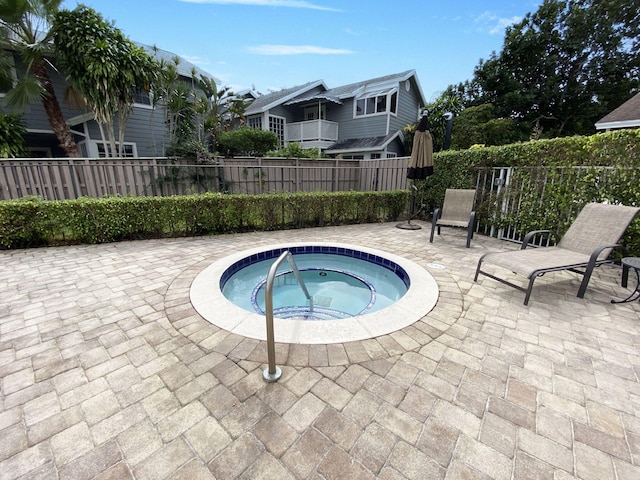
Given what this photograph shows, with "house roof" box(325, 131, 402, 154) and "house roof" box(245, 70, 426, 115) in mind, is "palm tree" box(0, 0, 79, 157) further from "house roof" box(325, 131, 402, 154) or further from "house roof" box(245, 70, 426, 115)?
"house roof" box(325, 131, 402, 154)

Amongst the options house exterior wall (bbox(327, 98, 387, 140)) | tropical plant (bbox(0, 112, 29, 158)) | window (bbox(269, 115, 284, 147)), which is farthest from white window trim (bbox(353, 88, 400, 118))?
tropical plant (bbox(0, 112, 29, 158))

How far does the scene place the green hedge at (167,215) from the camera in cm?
501

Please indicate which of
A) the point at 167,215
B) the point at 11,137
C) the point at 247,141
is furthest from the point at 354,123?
the point at 11,137

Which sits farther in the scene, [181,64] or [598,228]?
[181,64]

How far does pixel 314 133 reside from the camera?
16250 mm

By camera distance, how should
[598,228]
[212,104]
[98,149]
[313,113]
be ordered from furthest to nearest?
[313,113] → [212,104] → [98,149] → [598,228]

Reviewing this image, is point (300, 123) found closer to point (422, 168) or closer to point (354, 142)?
point (354, 142)

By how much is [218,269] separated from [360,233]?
11.7ft

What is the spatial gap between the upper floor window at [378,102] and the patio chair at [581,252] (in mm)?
12914

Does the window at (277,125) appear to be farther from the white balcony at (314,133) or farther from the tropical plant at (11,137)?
the tropical plant at (11,137)

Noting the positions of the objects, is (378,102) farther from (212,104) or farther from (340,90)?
(212,104)

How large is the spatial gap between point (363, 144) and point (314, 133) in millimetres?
3205

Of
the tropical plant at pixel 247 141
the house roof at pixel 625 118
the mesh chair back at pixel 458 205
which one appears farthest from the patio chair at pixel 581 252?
the tropical plant at pixel 247 141

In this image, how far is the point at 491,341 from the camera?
241cm
